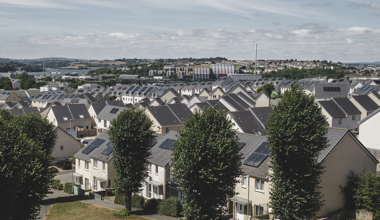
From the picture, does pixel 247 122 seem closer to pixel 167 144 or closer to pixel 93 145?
pixel 167 144

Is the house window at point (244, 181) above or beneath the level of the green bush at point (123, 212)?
above

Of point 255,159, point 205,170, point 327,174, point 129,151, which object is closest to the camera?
point 205,170

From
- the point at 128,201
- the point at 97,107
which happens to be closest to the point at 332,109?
the point at 128,201

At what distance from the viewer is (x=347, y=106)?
193 ft

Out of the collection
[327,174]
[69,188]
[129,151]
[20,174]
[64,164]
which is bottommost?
[69,188]

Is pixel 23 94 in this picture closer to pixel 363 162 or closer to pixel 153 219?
pixel 153 219

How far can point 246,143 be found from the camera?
31.9m

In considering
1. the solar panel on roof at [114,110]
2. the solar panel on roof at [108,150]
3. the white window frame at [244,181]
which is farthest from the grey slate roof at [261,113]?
the solar panel on roof at [114,110]

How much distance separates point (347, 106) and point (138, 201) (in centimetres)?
3997

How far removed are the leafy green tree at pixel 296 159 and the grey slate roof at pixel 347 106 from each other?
37.5 m

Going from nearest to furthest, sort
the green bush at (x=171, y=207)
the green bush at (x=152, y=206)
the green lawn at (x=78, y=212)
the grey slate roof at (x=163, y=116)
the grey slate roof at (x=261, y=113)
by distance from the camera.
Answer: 1. the green bush at (x=171, y=207)
2. the green lawn at (x=78, y=212)
3. the green bush at (x=152, y=206)
4. the grey slate roof at (x=261, y=113)
5. the grey slate roof at (x=163, y=116)

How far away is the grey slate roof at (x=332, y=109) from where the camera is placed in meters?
55.9

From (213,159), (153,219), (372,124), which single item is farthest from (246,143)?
(372,124)

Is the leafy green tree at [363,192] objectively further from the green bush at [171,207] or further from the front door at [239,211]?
the green bush at [171,207]
